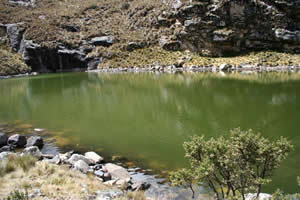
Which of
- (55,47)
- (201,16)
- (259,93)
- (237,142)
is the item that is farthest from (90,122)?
(55,47)

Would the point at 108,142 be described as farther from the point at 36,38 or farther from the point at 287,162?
the point at 36,38

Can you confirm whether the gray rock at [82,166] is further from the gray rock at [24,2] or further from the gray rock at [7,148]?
the gray rock at [24,2]

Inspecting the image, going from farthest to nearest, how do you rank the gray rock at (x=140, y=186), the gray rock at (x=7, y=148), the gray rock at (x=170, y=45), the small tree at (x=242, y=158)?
the gray rock at (x=170, y=45), the gray rock at (x=7, y=148), the gray rock at (x=140, y=186), the small tree at (x=242, y=158)

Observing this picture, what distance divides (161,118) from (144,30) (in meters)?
80.0

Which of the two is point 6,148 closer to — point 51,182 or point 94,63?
point 51,182

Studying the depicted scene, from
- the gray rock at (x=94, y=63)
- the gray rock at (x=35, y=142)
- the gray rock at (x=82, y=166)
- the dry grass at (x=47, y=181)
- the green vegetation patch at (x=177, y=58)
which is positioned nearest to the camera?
the dry grass at (x=47, y=181)

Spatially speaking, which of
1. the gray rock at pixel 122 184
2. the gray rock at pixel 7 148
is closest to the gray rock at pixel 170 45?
the gray rock at pixel 7 148

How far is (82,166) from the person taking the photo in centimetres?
1221

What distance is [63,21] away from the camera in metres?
105

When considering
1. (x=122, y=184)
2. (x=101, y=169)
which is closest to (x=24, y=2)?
(x=101, y=169)

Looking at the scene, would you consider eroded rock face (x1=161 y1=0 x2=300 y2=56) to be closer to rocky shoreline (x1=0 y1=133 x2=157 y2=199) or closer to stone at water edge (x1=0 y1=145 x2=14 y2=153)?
stone at water edge (x1=0 y1=145 x2=14 y2=153)

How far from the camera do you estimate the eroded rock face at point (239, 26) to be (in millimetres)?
78125

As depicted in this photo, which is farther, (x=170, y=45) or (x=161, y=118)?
(x=170, y=45)

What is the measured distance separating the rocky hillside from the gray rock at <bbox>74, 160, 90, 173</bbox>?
71.5m
